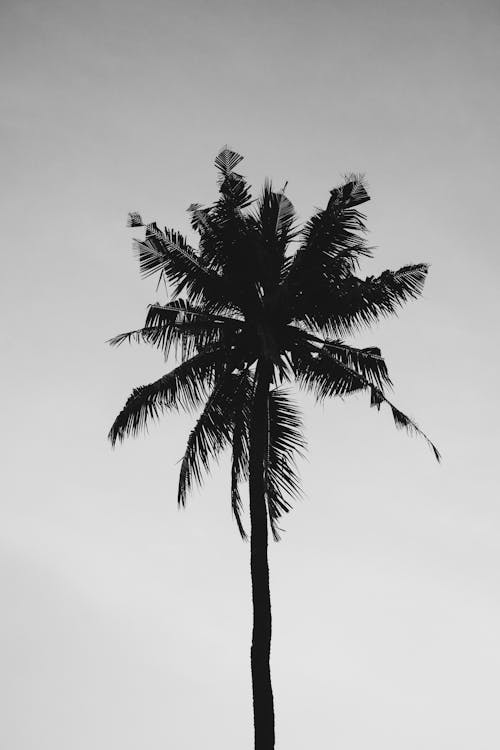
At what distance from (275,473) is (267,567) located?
203 cm

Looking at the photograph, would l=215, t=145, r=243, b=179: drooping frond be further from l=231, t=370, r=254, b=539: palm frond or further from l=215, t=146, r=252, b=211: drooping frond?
l=231, t=370, r=254, b=539: palm frond

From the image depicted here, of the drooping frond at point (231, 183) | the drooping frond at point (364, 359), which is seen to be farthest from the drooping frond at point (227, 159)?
the drooping frond at point (364, 359)

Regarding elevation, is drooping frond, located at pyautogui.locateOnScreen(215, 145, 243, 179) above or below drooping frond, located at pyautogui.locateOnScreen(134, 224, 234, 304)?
above

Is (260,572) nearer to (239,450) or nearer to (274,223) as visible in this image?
(239,450)

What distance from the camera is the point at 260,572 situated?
11672 millimetres

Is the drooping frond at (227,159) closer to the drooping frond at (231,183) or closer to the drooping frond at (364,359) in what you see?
the drooping frond at (231,183)

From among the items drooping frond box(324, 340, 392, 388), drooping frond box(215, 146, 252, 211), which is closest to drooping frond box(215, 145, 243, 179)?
drooping frond box(215, 146, 252, 211)

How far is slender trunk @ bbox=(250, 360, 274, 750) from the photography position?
34.3 ft

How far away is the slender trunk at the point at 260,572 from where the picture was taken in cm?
1045

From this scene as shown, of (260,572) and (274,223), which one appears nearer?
(260,572)

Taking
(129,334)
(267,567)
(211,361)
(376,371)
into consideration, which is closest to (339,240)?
(376,371)

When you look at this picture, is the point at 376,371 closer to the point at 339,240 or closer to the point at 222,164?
the point at 339,240

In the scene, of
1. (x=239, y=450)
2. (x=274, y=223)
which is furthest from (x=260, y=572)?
(x=274, y=223)

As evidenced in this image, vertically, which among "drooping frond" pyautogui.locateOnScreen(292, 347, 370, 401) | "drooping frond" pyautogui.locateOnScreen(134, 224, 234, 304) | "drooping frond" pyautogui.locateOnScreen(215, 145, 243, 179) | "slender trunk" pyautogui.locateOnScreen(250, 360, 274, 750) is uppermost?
"drooping frond" pyautogui.locateOnScreen(215, 145, 243, 179)
